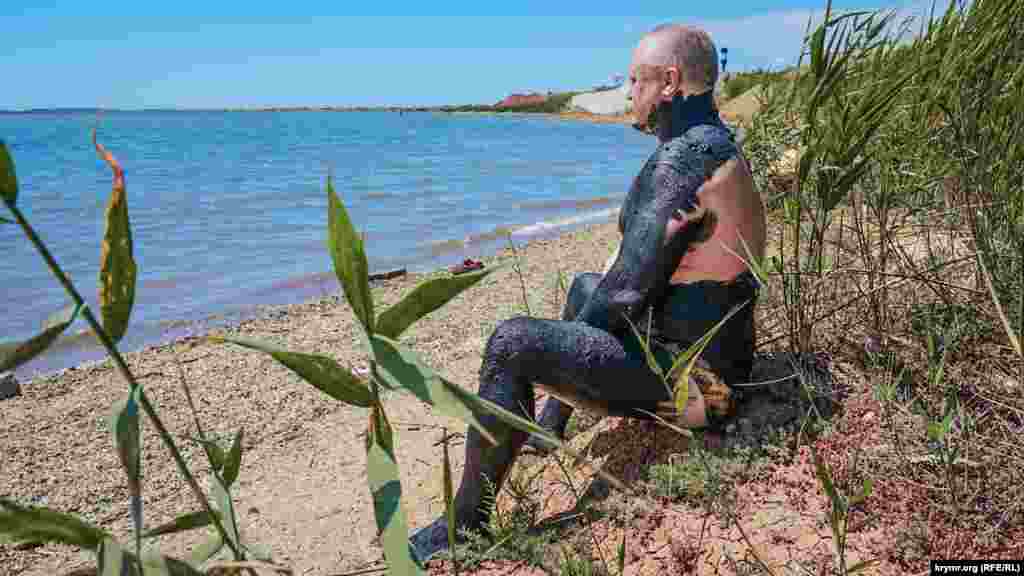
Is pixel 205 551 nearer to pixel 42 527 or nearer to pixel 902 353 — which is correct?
pixel 42 527

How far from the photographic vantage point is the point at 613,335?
2463 millimetres

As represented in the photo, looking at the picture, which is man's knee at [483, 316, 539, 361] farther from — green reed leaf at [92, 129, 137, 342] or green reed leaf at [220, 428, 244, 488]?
green reed leaf at [92, 129, 137, 342]

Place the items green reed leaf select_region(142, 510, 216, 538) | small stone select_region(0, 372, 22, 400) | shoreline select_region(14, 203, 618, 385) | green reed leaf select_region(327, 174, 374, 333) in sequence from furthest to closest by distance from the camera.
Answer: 1. shoreline select_region(14, 203, 618, 385)
2. small stone select_region(0, 372, 22, 400)
3. green reed leaf select_region(142, 510, 216, 538)
4. green reed leaf select_region(327, 174, 374, 333)

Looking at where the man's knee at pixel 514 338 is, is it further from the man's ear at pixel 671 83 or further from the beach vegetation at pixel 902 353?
the man's ear at pixel 671 83

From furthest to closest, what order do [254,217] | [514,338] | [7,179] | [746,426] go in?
[254,217] → [746,426] → [514,338] → [7,179]

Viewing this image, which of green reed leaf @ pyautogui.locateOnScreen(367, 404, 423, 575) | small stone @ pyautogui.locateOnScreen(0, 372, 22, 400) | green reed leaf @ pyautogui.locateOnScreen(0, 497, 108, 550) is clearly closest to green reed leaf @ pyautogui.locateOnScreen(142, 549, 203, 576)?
green reed leaf @ pyautogui.locateOnScreen(0, 497, 108, 550)

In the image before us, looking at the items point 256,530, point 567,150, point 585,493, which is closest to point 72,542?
point 585,493

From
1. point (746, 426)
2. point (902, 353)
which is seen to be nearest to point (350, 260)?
point (746, 426)

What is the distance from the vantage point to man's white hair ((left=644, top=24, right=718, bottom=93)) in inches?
98.0

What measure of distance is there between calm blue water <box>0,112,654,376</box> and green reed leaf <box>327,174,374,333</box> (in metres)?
0.29

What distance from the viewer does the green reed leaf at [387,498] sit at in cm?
75

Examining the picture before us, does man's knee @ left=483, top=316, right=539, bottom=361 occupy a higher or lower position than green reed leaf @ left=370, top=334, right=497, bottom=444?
lower

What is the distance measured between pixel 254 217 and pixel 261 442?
9.98 metres

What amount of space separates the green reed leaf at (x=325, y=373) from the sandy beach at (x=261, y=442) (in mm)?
1352
